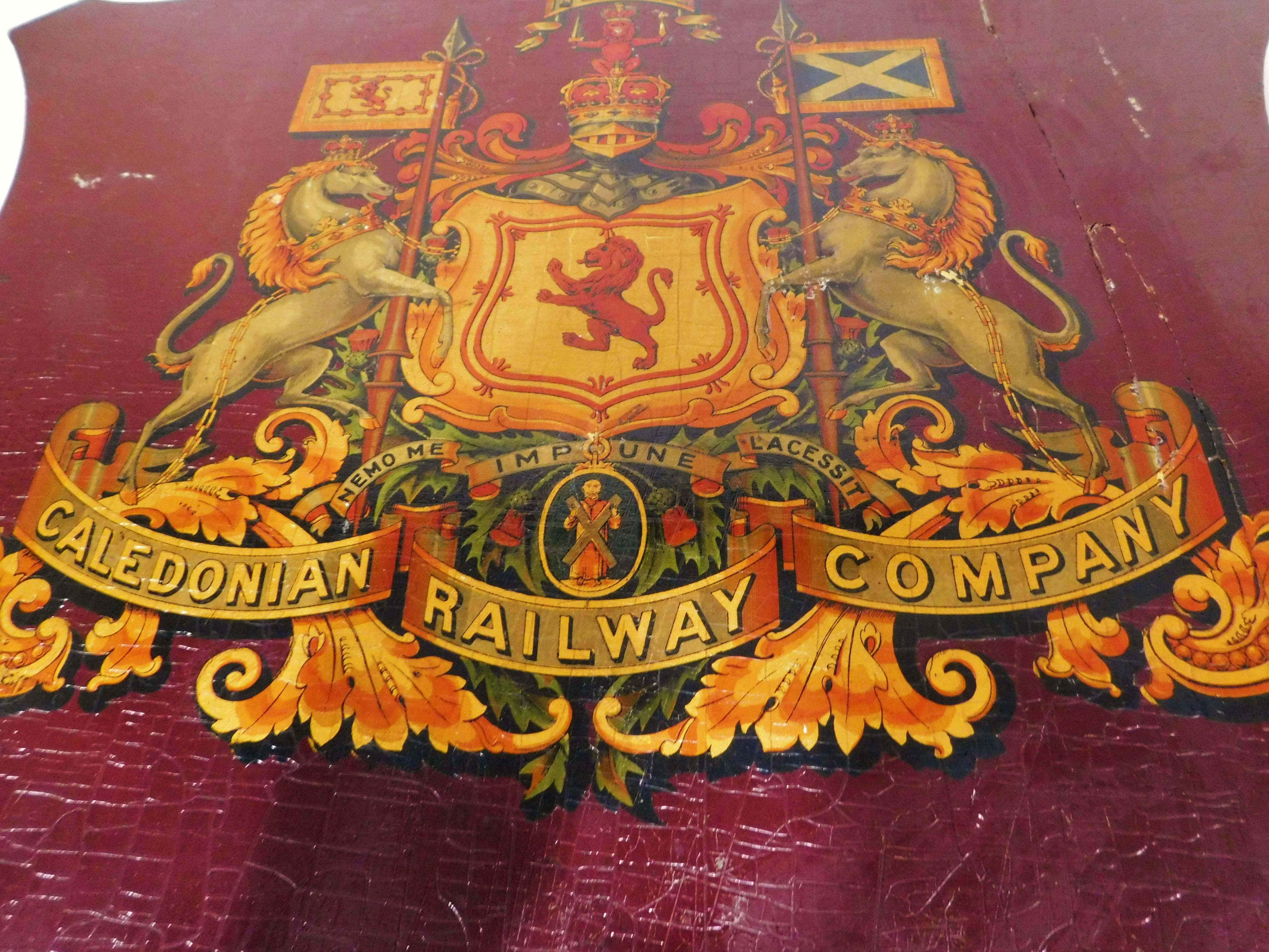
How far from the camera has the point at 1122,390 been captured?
8.55 ft

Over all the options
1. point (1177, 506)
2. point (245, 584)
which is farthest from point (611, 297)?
point (1177, 506)

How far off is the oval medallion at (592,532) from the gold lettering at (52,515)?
127 cm

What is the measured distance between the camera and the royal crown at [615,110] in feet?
10.7

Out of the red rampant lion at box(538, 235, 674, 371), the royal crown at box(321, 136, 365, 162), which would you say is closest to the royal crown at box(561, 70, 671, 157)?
the red rampant lion at box(538, 235, 674, 371)

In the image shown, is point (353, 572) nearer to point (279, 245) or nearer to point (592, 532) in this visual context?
point (592, 532)

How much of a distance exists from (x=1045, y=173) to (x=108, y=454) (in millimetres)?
2939

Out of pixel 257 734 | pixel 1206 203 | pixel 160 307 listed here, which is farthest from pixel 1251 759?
pixel 160 307

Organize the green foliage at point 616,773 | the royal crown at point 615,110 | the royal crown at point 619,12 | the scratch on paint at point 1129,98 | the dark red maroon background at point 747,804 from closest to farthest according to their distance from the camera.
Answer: the dark red maroon background at point 747,804 < the green foliage at point 616,773 < the scratch on paint at point 1129,98 < the royal crown at point 615,110 < the royal crown at point 619,12

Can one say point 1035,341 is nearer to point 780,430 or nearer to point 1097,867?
point 780,430

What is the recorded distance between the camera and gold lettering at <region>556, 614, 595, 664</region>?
7.57ft

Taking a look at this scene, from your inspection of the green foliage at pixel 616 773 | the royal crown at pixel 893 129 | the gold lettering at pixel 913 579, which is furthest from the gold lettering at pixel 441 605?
the royal crown at pixel 893 129

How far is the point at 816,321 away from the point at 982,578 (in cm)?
89

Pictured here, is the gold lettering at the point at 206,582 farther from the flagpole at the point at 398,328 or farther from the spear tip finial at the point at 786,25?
the spear tip finial at the point at 786,25

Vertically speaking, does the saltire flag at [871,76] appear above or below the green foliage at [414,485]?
above
